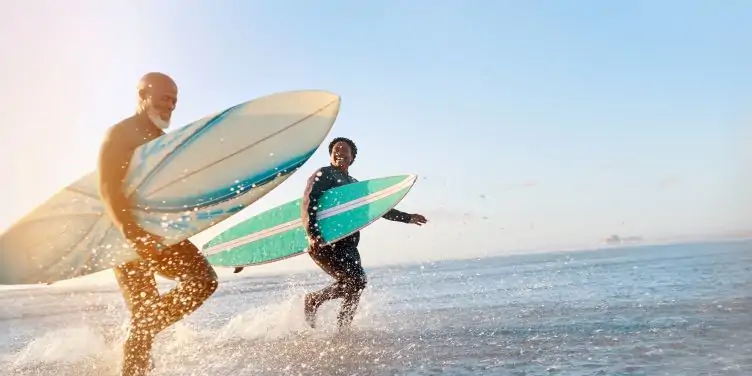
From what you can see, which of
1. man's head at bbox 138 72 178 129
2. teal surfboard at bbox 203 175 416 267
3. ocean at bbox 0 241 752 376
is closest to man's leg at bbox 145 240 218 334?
ocean at bbox 0 241 752 376

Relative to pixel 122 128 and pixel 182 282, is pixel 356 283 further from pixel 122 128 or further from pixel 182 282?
pixel 122 128

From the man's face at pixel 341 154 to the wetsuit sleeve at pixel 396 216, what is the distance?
26.9 inches

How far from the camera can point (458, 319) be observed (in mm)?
6270

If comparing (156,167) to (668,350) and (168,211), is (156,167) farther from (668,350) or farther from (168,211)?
(668,350)

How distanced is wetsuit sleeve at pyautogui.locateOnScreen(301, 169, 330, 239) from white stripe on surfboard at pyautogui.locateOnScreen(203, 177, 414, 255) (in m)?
0.35

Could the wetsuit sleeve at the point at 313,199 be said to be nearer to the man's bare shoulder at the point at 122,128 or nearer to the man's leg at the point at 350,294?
the man's leg at the point at 350,294

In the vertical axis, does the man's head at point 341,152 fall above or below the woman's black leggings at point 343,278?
above

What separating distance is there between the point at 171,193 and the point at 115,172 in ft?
2.59

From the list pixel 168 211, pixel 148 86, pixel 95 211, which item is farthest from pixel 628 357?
pixel 95 211

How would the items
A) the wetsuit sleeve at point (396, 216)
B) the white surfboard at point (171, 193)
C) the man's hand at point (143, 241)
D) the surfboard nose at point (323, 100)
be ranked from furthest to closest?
the wetsuit sleeve at point (396, 216)
the surfboard nose at point (323, 100)
the white surfboard at point (171, 193)
the man's hand at point (143, 241)

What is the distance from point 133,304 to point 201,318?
567cm

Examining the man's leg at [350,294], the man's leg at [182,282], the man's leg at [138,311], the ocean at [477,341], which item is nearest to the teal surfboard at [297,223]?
the man's leg at [350,294]

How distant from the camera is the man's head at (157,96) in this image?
12.2 feet

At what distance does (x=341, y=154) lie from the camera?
6.18m
